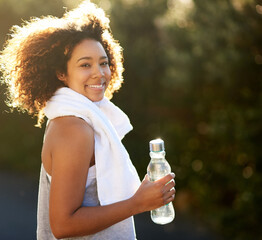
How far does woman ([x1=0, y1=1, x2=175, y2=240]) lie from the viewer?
71.9 inches

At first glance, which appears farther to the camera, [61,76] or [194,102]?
[194,102]

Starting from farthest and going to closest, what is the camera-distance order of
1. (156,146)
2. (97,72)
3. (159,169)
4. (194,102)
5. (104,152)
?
(194,102)
(159,169)
(97,72)
(156,146)
(104,152)

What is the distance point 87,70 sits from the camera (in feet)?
7.06

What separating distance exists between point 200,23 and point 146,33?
1.78 meters

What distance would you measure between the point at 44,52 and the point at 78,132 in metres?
0.59

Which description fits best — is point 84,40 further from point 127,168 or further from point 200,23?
point 200,23

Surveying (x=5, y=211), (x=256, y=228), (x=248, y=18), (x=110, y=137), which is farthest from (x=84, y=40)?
(x=5, y=211)

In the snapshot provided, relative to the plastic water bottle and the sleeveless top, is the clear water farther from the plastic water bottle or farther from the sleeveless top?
the sleeveless top

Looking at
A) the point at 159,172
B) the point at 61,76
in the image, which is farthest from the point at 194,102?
the point at 61,76

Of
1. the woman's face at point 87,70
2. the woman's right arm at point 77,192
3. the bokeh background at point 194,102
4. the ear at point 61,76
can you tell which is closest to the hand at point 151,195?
the woman's right arm at point 77,192

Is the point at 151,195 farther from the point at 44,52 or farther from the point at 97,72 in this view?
the point at 44,52

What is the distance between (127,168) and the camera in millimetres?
2068

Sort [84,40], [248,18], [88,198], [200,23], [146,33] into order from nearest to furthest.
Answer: [88,198] → [84,40] → [248,18] → [200,23] → [146,33]

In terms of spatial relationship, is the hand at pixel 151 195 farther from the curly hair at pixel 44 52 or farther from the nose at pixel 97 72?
the curly hair at pixel 44 52
